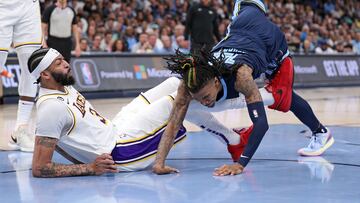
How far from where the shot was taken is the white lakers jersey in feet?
15.3

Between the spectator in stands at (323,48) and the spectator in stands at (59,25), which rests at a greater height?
the spectator in stands at (59,25)

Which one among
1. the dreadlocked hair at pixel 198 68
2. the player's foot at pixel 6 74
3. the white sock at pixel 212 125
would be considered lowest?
the player's foot at pixel 6 74

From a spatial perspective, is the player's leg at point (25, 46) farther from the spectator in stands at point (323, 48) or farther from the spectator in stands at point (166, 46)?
the spectator in stands at point (323, 48)

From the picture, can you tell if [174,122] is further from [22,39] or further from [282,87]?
[22,39]

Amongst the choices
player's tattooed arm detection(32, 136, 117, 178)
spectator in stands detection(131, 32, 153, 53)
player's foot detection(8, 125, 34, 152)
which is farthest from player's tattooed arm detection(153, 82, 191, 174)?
spectator in stands detection(131, 32, 153, 53)

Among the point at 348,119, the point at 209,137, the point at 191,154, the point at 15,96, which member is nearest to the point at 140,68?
the point at 15,96

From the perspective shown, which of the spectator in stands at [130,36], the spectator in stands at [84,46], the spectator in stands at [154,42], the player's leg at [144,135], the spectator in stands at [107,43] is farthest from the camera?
the spectator in stands at [130,36]

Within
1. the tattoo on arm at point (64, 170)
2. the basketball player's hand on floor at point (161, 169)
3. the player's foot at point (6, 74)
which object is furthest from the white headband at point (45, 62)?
the player's foot at point (6, 74)

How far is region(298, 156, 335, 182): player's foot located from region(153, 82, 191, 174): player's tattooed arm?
995mm

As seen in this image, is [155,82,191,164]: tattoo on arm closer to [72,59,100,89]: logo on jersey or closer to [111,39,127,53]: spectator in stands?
[72,59,100,89]: logo on jersey

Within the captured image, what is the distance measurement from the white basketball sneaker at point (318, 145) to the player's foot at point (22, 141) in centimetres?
238

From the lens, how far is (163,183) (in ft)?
15.2

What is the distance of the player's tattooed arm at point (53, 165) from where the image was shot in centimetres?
468

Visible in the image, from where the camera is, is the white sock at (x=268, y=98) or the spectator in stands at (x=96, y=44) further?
the spectator in stands at (x=96, y=44)
